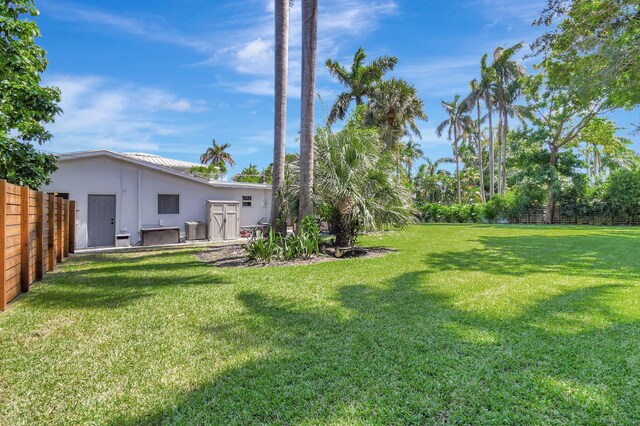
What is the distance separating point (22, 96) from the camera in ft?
22.4

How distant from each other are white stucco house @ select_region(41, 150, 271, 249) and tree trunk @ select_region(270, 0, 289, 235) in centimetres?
533

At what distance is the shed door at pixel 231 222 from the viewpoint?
14.4m

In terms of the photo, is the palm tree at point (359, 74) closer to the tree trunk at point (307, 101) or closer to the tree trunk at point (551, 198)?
the tree trunk at point (307, 101)

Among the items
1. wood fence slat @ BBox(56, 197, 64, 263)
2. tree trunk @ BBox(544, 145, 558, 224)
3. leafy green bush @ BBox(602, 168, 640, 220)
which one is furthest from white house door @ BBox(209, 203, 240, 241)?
leafy green bush @ BBox(602, 168, 640, 220)

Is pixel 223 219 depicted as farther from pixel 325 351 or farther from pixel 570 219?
pixel 570 219

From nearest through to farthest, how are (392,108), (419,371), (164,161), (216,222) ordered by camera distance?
(419,371)
(216,222)
(164,161)
(392,108)

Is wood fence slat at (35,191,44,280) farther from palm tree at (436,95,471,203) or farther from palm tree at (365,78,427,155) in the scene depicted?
palm tree at (436,95,471,203)

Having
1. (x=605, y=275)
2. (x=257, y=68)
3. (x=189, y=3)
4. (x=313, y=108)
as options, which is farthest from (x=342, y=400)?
(x=257, y=68)

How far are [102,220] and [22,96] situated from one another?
598cm

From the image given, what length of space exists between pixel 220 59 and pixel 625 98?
46.9ft

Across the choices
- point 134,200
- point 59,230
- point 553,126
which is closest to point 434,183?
point 553,126

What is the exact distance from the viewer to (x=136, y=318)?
162 inches

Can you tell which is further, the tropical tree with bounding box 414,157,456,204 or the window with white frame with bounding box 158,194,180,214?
the tropical tree with bounding box 414,157,456,204

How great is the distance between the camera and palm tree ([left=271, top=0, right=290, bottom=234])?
31.0 feet
